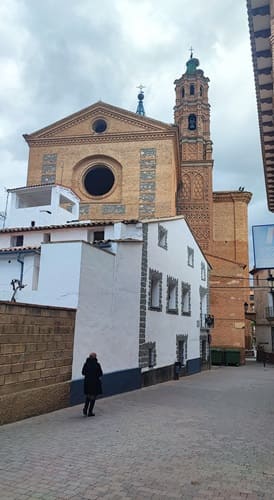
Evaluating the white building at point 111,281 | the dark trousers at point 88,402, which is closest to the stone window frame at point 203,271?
the white building at point 111,281

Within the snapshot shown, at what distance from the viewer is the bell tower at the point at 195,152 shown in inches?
1293

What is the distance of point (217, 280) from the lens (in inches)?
1216

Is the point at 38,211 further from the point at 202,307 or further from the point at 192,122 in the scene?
the point at 192,122

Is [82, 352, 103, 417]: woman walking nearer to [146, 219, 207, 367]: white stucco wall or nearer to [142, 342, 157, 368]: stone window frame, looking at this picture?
[142, 342, 157, 368]: stone window frame

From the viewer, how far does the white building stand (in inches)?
423

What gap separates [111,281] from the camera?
1244 cm

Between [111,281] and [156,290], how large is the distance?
422 centimetres

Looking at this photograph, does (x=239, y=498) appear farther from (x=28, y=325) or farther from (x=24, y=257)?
(x=24, y=257)

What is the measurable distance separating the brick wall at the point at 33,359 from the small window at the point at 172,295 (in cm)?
830

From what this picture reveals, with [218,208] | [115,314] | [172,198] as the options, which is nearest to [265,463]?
[115,314]

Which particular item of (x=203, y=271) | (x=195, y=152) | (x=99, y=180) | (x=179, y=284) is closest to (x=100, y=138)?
(x=99, y=180)

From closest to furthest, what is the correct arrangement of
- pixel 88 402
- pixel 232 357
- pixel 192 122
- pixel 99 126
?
1. pixel 88 402
2. pixel 99 126
3. pixel 232 357
4. pixel 192 122

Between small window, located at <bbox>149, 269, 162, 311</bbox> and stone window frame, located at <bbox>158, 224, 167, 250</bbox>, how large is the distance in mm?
1299

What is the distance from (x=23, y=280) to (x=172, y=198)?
606 inches
